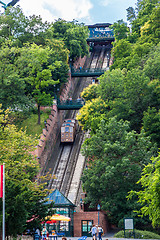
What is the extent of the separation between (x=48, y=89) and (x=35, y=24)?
11.6 metres

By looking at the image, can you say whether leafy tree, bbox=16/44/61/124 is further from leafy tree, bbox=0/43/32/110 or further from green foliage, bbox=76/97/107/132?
green foliage, bbox=76/97/107/132

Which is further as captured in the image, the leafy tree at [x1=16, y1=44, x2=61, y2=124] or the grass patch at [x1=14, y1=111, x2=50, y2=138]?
the leafy tree at [x1=16, y1=44, x2=61, y2=124]

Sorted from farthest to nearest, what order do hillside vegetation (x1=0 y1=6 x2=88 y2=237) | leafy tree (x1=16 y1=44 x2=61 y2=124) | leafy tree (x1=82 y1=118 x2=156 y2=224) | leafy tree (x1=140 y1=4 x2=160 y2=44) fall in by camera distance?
leafy tree (x1=140 y1=4 x2=160 y2=44), leafy tree (x1=16 y1=44 x2=61 y2=124), hillside vegetation (x1=0 y1=6 x2=88 y2=237), leafy tree (x1=82 y1=118 x2=156 y2=224)

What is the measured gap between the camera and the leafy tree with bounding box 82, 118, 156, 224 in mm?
51625

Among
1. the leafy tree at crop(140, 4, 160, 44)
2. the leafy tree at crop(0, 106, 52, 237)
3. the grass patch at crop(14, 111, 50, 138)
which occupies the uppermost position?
the leafy tree at crop(140, 4, 160, 44)

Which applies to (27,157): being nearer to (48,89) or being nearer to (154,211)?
(154,211)

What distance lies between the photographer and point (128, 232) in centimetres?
4453

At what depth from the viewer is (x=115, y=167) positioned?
51.9 m

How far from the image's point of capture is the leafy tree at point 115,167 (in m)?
51.6

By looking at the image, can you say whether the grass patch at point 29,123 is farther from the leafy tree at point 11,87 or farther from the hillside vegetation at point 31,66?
the leafy tree at point 11,87

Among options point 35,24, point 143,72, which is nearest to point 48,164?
point 143,72

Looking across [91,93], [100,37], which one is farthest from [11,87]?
[100,37]

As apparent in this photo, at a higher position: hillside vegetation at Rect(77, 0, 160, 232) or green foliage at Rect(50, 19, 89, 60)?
green foliage at Rect(50, 19, 89, 60)

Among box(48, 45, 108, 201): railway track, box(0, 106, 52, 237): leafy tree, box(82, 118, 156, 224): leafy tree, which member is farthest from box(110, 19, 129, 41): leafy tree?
box(0, 106, 52, 237): leafy tree
